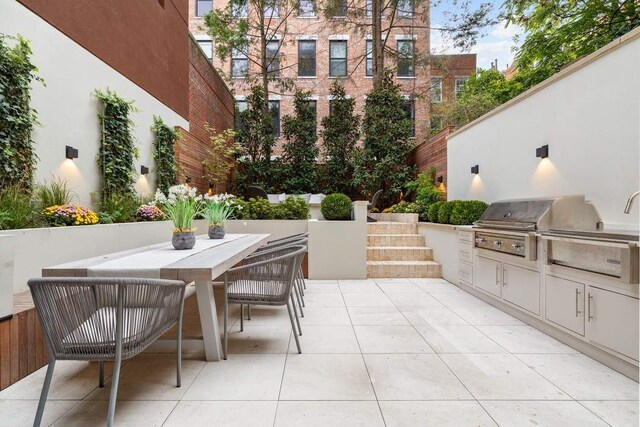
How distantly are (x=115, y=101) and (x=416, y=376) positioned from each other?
5360 mm

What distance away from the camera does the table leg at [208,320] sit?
2.43m

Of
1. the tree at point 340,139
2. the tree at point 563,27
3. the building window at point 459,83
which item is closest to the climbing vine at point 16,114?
the tree at point 340,139

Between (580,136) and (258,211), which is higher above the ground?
(580,136)

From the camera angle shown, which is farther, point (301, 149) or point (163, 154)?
point (301, 149)

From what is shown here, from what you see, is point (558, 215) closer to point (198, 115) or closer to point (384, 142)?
point (384, 142)

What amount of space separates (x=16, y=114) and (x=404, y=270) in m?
5.25

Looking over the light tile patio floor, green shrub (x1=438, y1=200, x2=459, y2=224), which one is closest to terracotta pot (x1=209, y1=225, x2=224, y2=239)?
the light tile patio floor

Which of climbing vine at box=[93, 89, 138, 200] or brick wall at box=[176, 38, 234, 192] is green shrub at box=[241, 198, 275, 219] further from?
brick wall at box=[176, 38, 234, 192]

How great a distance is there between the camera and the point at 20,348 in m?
Answer: 2.20

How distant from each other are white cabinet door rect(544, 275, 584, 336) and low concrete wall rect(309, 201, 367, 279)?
2.83 meters

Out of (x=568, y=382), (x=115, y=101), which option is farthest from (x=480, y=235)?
(x=115, y=101)

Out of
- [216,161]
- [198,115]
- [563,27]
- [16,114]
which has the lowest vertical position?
[16,114]

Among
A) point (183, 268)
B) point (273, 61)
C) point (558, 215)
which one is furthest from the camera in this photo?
point (273, 61)

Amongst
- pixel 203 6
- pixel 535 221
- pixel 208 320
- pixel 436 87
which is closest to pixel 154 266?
pixel 208 320
